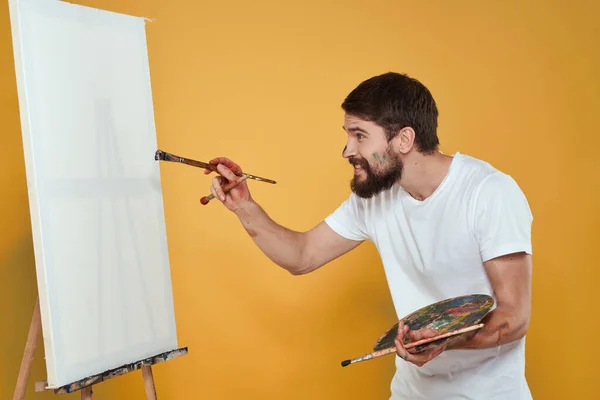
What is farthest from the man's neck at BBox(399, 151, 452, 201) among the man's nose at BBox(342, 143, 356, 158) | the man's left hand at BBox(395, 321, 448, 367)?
the man's left hand at BBox(395, 321, 448, 367)

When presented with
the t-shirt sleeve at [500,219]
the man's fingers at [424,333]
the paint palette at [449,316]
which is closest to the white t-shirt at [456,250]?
the t-shirt sleeve at [500,219]

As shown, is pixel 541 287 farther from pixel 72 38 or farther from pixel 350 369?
pixel 72 38

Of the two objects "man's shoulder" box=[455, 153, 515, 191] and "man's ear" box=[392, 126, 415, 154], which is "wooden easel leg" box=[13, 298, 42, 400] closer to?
"man's ear" box=[392, 126, 415, 154]

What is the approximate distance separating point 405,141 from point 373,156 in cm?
10

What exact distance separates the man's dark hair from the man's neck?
28 mm

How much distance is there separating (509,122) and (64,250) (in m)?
1.86

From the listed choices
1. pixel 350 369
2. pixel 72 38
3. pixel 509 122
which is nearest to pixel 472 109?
pixel 509 122

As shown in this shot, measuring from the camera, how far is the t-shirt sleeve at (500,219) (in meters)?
1.84

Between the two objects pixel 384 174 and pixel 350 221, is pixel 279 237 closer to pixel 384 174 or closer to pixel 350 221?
pixel 350 221

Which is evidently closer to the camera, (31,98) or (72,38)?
(31,98)

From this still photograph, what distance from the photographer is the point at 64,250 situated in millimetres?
1978

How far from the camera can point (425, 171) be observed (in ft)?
6.84

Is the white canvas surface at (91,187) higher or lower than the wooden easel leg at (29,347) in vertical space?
higher

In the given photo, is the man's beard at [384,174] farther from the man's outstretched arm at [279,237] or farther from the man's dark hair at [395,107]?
the man's outstretched arm at [279,237]
